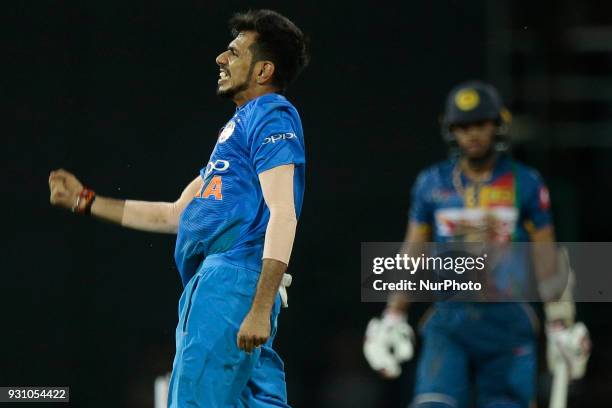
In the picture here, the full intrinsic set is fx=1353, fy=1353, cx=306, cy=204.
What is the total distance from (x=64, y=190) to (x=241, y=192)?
70 centimetres

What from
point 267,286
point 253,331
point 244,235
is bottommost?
point 253,331

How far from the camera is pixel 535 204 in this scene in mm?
5914

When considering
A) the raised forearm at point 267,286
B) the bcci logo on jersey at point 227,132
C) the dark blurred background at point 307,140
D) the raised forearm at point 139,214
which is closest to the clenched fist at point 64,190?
the raised forearm at point 139,214

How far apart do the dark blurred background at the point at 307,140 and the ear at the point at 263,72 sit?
1940 mm

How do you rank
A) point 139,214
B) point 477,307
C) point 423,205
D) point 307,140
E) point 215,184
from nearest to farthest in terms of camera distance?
1. point 215,184
2. point 139,214
3. point 477,307
4. point 423,205
5. point 307,140

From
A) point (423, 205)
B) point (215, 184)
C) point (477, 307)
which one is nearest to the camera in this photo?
point (215, 184)

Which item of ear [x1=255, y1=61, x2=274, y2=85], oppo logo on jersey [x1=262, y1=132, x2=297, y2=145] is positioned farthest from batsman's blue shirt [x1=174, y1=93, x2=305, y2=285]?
ear [x1=255, y1=61, x2=274, y2=85]

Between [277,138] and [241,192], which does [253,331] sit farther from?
[277,138]

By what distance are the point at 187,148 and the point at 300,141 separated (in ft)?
7.60

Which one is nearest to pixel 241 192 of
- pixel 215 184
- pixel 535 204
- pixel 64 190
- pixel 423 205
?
pixel 215 184

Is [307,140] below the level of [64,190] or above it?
above

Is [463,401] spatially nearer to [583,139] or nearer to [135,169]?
[583,139]

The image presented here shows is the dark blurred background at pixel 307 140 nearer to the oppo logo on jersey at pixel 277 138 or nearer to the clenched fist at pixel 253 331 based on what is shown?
the oppo logo on jersey at pixel 277 138

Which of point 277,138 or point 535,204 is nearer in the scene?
point 277,138
